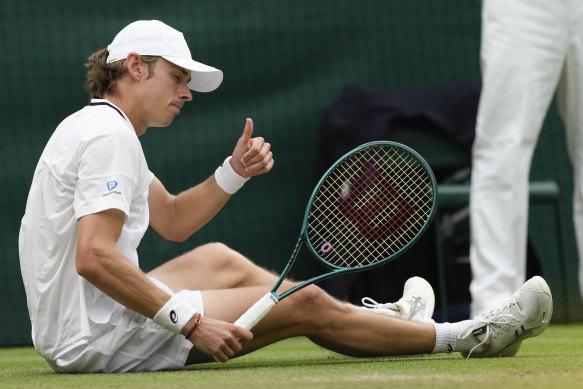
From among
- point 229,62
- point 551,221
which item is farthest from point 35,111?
point 551,221

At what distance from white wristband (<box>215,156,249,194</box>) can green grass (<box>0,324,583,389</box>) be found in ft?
1.86

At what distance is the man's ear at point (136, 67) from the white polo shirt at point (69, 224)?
0.57 feet

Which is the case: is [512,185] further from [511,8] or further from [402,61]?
[402,61]

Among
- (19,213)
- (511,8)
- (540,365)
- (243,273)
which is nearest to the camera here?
(540,365)

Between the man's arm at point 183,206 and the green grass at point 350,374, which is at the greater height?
the man's arm at point 183,206

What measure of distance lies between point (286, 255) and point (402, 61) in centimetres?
125

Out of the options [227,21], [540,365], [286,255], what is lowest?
[286,255]

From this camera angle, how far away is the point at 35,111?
5.77 meters

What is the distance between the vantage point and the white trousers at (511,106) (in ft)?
16.1

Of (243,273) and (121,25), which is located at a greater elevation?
(121,25)

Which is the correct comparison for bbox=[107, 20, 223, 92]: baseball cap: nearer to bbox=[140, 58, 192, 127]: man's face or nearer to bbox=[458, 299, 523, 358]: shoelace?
bbox=[140, 58, 192, 127]: man's face

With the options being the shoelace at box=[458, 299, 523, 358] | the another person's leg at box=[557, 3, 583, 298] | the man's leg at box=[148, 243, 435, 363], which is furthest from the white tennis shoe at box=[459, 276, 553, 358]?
the another person's leg at box=[557, 3, 583, 298]

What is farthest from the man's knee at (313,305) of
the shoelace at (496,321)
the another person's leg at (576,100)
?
the another person's leg at (576,100)

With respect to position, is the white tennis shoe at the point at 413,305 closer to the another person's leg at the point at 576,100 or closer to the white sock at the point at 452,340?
the white sock at the point at 452,340
